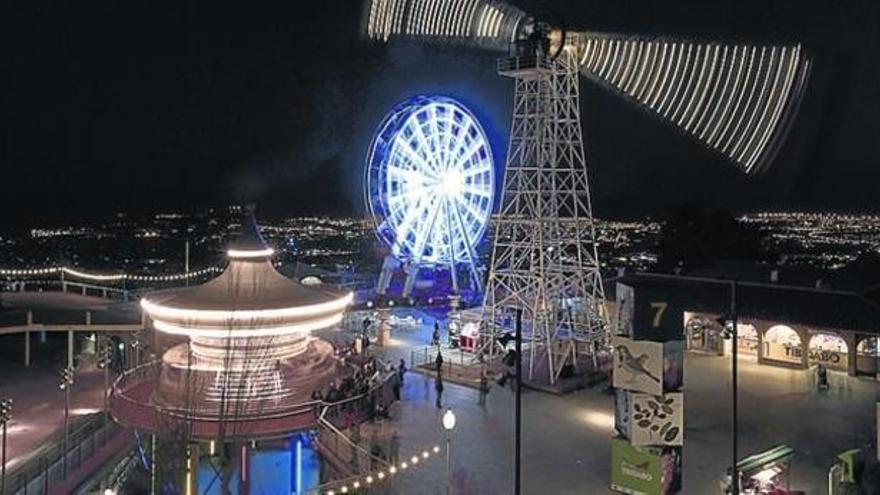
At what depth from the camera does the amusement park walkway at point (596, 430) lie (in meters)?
19.1

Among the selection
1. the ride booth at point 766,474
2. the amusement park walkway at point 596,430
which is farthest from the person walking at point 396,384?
the ride booth at point 766,474

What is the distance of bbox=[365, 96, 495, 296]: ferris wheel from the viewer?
43.9m

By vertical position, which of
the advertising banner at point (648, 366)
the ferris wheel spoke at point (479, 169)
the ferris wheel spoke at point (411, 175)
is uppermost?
the ferris wheel spoke at point (479, 169)

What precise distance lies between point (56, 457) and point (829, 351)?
29.1 meters

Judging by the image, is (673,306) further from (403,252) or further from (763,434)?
(403,252)

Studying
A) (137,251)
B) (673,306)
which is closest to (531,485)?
(673,306)

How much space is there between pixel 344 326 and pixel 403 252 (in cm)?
711

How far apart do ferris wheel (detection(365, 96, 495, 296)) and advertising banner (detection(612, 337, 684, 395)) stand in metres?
27.9

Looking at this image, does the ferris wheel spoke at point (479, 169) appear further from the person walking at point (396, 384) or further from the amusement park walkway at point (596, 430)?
the person walking at point (396, 384)

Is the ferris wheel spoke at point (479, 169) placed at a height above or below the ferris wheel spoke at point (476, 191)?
above

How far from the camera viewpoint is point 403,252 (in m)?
46.7

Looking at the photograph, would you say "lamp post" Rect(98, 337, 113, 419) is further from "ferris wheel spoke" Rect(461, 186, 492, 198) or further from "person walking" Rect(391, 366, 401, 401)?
"ferris wheel spoke" Rect(461, 186, 492, 198)

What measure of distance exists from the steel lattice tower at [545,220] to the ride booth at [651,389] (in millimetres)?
14587

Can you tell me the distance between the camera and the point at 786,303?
34.0 m
